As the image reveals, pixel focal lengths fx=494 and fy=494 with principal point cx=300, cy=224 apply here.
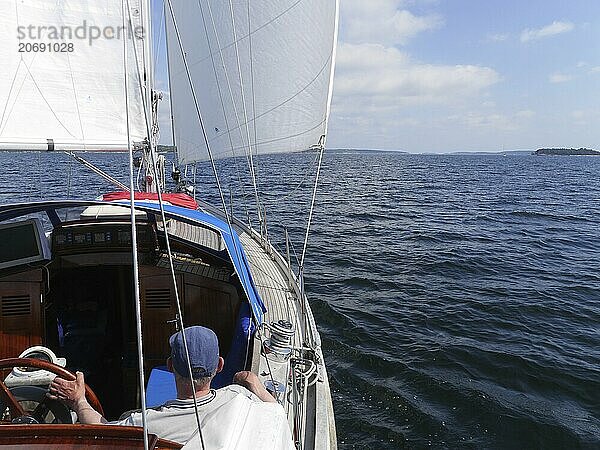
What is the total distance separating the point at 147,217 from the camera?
5.16 metres

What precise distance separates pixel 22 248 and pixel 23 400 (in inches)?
84.0

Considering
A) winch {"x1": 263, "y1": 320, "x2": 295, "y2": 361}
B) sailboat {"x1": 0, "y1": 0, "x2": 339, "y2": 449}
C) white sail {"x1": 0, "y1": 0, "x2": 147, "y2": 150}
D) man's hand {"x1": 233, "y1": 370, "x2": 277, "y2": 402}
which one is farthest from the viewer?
white sail {"x1": 0, "y1": 0, "x2": 147, "y2": 150}

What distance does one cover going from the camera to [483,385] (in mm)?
6625

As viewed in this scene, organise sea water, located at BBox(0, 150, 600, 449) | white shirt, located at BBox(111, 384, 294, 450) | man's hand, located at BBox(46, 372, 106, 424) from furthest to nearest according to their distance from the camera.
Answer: sea water, located at BBox(0, 150, 600, 449), man's hand, located at BBox(46, 372, 106, 424), white shirt, located at BBox(111, 384, 294, 450)

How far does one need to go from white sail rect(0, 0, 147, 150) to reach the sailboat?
1 centimetres

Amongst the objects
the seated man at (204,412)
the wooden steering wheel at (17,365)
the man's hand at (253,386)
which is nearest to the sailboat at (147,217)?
the man's hand at (253,386)

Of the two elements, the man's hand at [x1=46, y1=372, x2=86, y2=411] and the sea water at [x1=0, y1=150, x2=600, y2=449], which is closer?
the man's hand at [x1=46, y1=372, x2=86, y2=411]

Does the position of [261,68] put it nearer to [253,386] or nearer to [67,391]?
[253,386]

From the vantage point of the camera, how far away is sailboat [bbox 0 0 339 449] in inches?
161

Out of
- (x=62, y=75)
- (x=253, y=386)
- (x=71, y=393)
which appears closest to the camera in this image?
(x=71, y=393)

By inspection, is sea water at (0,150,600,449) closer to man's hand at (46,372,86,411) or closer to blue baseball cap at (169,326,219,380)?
blue baseball cap at (169,326,219,380)

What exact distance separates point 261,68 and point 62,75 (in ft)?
6.84

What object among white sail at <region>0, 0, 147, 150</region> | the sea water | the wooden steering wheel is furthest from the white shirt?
the sea water

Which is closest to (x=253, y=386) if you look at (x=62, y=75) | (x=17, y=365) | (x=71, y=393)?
(x=71, y=393)
